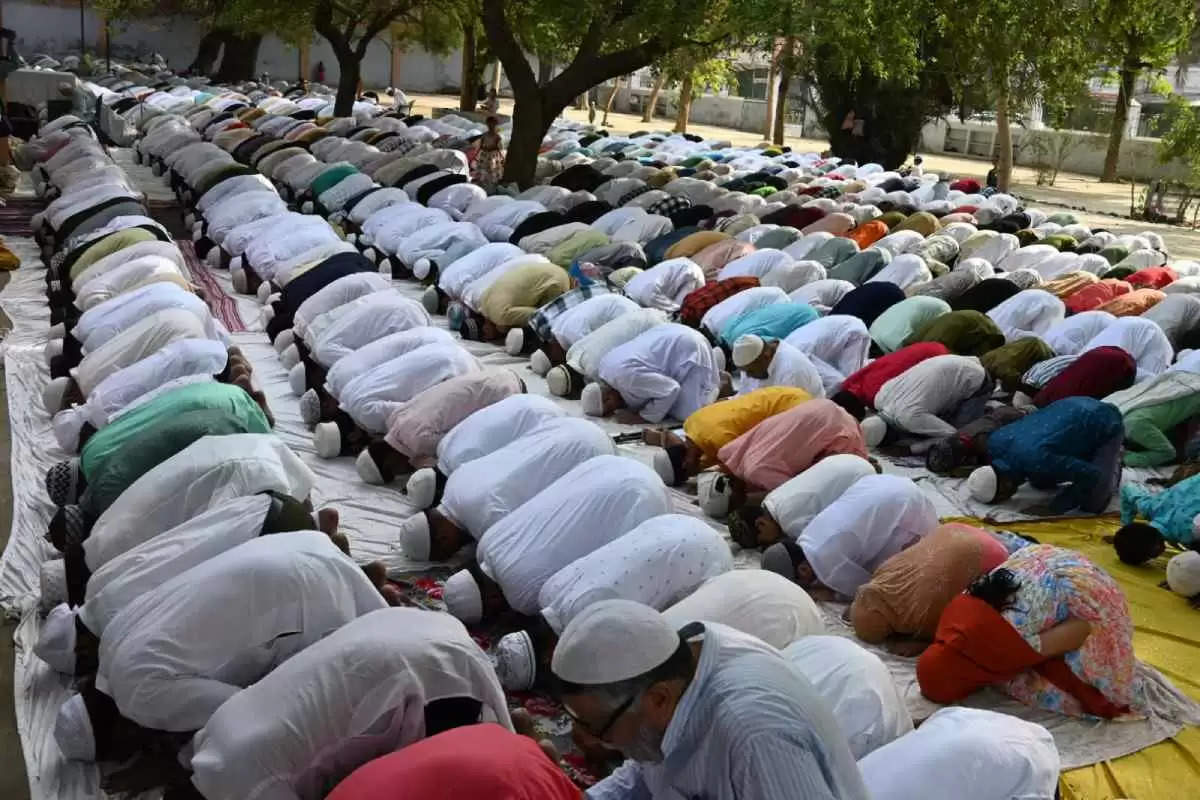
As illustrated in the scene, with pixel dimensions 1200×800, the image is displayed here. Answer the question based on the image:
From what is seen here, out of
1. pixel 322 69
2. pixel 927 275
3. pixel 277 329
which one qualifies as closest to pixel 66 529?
pixel 277 329

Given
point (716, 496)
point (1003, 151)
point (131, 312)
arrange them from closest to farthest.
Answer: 1. point (716, 496)
2. point (131, 312)
3. point (1003, 151)

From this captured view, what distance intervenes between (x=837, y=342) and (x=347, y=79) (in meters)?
11.6

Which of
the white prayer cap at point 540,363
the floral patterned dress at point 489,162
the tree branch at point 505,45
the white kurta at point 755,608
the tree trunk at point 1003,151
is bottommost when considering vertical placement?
the white prayer cap at point 540,363

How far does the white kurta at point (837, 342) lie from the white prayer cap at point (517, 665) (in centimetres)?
289

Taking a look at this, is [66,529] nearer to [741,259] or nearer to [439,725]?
[439,725]

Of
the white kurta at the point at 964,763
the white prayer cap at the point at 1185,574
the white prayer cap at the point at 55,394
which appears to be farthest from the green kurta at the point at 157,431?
the white prayer cap at the point at 1185,574

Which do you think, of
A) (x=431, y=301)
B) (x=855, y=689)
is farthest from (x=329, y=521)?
(x=431, y=301)

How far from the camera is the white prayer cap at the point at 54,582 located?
356 cm

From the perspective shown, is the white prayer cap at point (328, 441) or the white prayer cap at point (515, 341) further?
the white prayer cap at point (515, 341)

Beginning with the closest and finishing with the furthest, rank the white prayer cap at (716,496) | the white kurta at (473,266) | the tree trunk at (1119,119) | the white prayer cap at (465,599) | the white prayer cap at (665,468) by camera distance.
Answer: the white prayer cap at (465,599), the white prayer cap at (716,496), the white prayer cap at (665,468), the white kurta at (473,266), the tree trunk at (1119,119)

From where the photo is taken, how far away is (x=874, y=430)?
17.7 feet

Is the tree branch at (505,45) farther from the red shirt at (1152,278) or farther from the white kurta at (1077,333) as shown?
the white kurta at (1077,333)

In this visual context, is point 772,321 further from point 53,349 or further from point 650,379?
point 53,349

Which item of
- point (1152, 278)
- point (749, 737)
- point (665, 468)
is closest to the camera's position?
point (749, 737)
